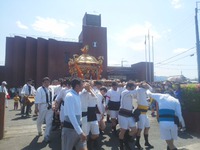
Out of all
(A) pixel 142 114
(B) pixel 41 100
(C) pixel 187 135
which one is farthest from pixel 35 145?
(C) pixel 187 135

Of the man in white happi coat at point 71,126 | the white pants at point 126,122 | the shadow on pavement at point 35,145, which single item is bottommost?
the shadow on pavement at point 35,145

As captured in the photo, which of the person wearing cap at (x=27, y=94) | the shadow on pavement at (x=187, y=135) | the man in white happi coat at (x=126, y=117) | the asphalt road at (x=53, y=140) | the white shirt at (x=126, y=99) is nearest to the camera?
the man in white happi coat at (x=126, y=117)

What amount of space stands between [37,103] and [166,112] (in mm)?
4842

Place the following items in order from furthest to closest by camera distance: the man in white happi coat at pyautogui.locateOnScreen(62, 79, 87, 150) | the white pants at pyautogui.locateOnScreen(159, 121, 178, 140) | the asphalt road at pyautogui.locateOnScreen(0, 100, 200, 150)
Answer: the asphalt road at pyautogui.locateOnScreen(0, 100, 200, 150) → the white pants at pyautogui.locateOnScreen(159, 121, 178, 140) → the man in white happi coat at pyautogui.locateOnScreen(62, 79, 87, 150)

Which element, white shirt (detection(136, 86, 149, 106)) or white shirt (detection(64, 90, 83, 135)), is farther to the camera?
white shirt (detection(136, 86, 149, 106))

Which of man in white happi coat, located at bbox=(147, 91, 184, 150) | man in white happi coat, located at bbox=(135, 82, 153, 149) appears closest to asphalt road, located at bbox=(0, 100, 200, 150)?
man in white happi coat, located at bbox=(135, 82, 153, 149)

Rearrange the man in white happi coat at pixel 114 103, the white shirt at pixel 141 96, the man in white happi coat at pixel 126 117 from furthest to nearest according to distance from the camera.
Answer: the man in white happi coat at pixel 114 103
the white shirt at pixel 141 96
the man in white happi coat at pixel 126 117

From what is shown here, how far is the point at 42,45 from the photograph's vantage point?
36.1 metres

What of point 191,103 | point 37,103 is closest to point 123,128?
point 37,103

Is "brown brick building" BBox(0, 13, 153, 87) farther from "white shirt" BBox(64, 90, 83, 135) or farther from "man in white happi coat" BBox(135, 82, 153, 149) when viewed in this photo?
"white shirt" BBox(64, 90, 83, 135)

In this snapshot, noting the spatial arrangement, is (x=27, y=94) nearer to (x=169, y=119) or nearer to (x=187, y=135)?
(x=187, y=135)

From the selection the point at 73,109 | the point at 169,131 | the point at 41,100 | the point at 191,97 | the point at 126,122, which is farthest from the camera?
the point at 191,97

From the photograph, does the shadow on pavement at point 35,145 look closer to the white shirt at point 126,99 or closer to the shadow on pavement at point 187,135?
the white shirt at point 126,99

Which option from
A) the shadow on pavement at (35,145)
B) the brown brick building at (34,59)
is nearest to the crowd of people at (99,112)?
the shadow on pavement at (35,145)
